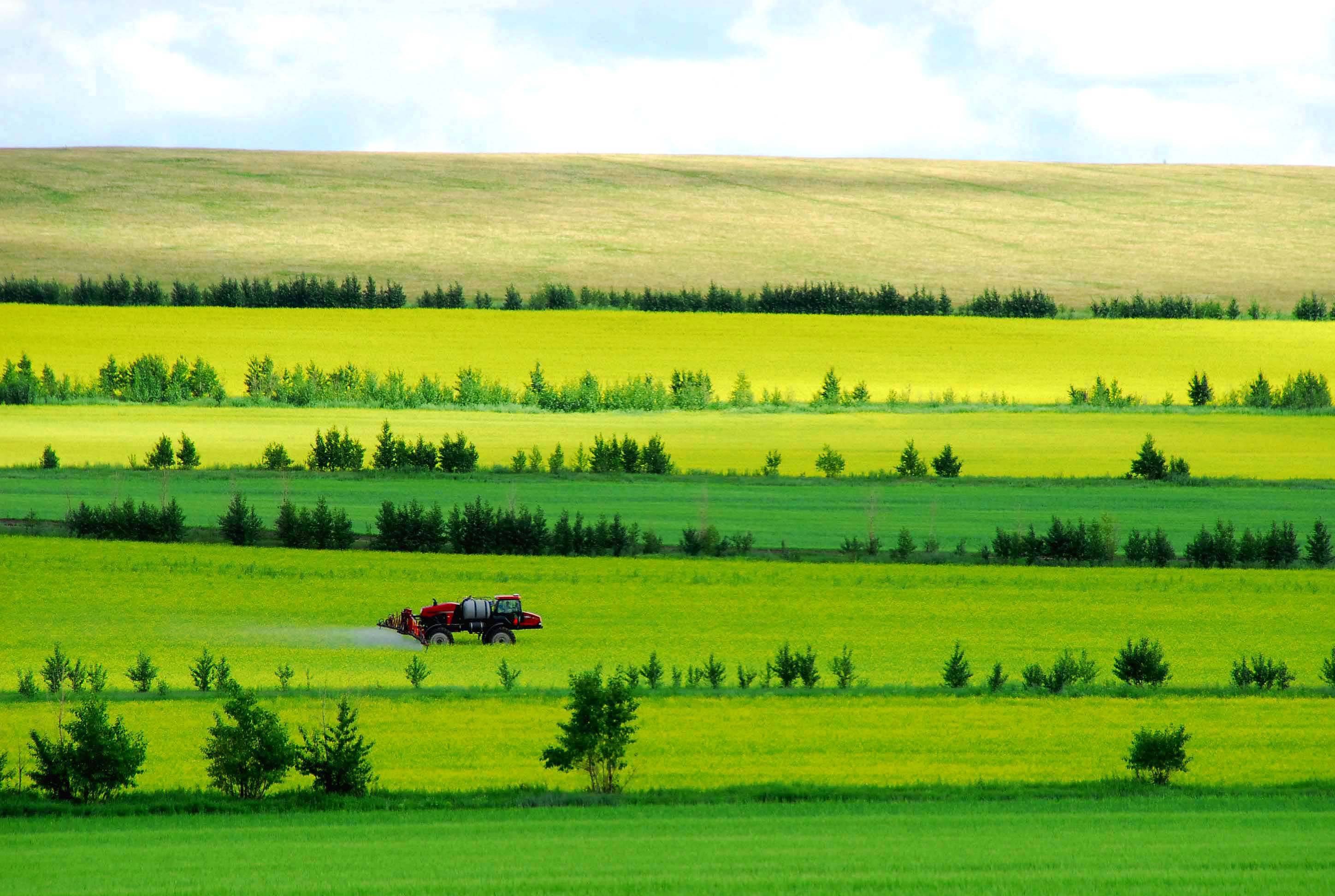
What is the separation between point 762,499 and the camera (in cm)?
4416

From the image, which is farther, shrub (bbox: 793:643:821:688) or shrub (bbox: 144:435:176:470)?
shrub (bbox: 144:435:176:470)

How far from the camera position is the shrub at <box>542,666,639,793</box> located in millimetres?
18797

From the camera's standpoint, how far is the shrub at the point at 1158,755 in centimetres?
1892

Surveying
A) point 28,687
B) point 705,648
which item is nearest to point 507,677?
point 705,648

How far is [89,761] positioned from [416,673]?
710 cm

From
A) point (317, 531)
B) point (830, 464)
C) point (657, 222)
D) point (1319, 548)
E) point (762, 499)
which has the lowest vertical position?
point (1319, 548)

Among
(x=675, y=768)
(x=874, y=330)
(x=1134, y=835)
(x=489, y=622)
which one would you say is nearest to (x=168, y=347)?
(x=874, y=330)

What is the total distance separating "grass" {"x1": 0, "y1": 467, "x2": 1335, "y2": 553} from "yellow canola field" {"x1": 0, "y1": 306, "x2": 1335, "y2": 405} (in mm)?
16762

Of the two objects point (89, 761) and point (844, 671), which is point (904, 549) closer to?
point (844, 671)

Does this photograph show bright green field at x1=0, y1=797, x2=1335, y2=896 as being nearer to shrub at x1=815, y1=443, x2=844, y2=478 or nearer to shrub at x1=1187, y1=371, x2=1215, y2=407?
shrub at x1=815, y1=443, x2=844, y2=478

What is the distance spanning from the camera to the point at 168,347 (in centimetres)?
6600

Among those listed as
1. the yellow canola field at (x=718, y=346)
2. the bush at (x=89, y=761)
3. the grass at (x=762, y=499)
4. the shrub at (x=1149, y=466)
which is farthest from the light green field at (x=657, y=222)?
the bush at (x=89, y=761)

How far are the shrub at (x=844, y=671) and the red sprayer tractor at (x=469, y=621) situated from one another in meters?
5.88

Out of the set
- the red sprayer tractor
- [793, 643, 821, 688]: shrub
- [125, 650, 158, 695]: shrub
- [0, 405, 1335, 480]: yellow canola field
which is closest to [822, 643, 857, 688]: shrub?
[793, 643, 821, 688]: shrub
